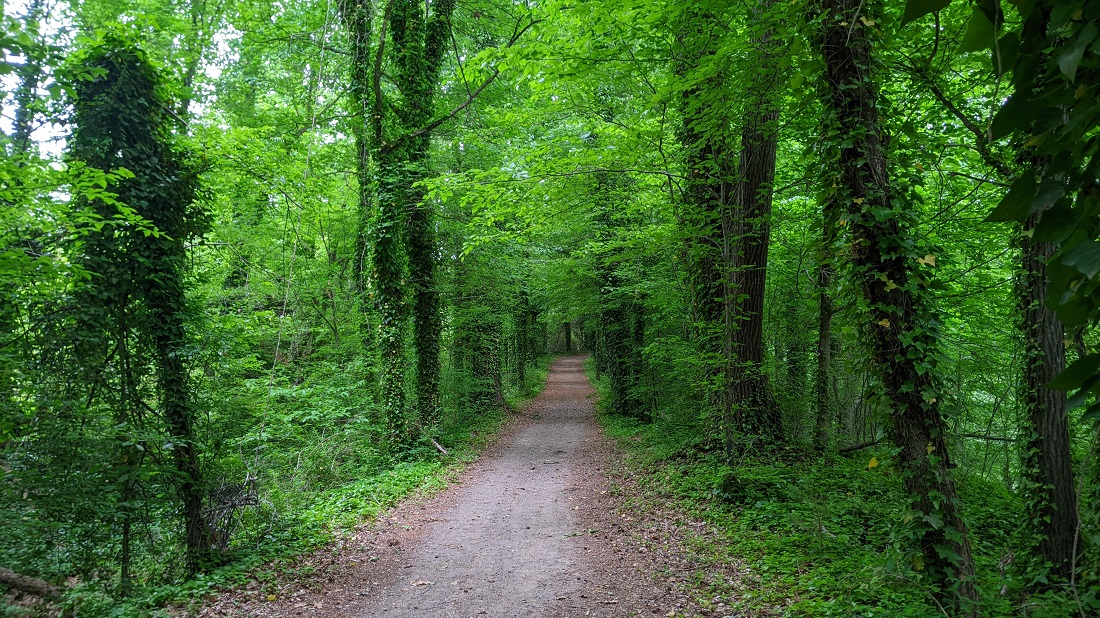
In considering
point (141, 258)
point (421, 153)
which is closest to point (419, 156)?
point (421, 153)

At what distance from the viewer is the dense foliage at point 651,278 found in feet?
12.0

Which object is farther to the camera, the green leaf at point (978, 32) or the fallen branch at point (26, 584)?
the fallen branch at point (26, 584)

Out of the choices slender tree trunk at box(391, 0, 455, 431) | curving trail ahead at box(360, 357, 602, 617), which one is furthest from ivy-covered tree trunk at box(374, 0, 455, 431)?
curving trail ahead at box(360, 357, 602, 617)

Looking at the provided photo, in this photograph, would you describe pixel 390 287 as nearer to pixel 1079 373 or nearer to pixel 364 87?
pixel 364 87

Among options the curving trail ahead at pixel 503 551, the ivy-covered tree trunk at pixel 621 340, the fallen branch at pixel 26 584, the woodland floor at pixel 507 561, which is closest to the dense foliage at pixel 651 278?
the fallen branch at pixel 26 584

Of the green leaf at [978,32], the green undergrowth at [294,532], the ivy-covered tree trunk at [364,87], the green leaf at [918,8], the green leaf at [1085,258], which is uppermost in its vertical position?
the ivy-covered tree trunk at [364,87]

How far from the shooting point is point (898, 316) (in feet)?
12.0

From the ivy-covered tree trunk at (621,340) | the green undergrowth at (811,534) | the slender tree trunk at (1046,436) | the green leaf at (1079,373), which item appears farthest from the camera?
the ivy-covered tree trunk at (621,340)

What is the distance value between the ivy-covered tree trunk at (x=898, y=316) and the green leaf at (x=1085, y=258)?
3006mm

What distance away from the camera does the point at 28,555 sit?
522 cm

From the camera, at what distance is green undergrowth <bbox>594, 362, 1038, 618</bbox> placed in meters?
3.99

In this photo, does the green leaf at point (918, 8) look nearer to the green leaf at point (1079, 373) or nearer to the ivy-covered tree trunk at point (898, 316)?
the green leaf at point (1079, 373)

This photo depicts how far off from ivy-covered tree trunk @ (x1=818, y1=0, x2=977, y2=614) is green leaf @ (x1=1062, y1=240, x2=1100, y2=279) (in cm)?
301

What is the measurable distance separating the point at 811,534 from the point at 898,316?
3.00 meters
